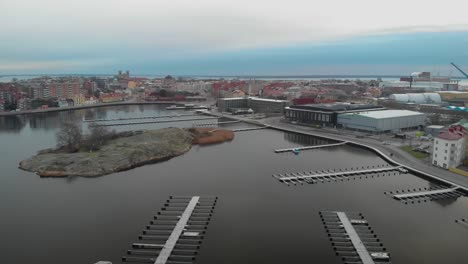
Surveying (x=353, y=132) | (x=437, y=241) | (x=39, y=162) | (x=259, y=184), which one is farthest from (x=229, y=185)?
(x=353, y=132)

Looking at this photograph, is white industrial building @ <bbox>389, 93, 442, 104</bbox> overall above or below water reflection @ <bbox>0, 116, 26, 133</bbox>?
above

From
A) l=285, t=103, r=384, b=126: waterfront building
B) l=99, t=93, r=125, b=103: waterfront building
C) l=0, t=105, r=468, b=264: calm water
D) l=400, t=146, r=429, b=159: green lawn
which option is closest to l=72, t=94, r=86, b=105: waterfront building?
l=99, t=93, r=125, b=103: waterfront building

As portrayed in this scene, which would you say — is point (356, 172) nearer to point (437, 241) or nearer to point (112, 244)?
point (437, 241)

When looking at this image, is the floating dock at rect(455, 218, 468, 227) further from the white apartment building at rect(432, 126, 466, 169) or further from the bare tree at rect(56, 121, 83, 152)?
the bare tree at rect(56, 121, 83, 152)

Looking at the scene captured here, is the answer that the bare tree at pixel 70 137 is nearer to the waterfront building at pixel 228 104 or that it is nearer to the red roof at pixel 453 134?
the red roof at pixel 453 134

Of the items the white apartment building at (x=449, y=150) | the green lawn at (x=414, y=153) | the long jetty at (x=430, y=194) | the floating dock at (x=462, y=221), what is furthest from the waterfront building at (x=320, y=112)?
the floating dock at (x=462, y=221)

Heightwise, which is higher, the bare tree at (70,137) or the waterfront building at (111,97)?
the waterfront building at (111,97)

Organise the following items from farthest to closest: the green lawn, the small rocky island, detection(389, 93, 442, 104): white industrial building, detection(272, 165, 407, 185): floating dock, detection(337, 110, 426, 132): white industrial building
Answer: detection(389, 93, 442, 104): white industrial building → detection(337, 110, 426, 132): white industrial building → the green lawn → the small rocky island → detection(272, 165, 407, 185): floating dock
